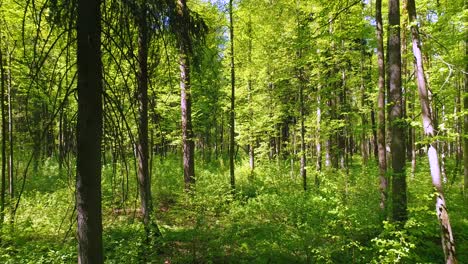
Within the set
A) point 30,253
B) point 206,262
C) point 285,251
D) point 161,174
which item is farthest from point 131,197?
point 285,251

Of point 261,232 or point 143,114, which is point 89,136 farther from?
point 261,232

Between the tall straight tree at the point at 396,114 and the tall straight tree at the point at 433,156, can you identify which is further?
the tall straight tree at the point at 396,114

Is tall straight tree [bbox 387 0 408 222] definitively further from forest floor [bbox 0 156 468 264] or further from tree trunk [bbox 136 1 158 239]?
tree trunk [bbox 136 1 158 239]

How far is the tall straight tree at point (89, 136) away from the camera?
1.75 meters

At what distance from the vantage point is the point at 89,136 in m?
1.79

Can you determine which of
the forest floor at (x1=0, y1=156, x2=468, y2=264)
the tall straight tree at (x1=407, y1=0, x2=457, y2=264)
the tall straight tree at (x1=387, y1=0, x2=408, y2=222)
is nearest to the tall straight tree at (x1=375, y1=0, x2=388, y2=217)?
the forest floor at (x1=0, y1=156, x2=468, y2=264)

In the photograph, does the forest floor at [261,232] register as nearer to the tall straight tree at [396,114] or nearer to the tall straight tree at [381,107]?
the tall straight tree at [396,114]

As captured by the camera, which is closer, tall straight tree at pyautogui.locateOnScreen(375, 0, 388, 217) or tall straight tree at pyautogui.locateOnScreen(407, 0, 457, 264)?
tall straight tree at pyautogui.locateOnScreen(407, 0, 457, 264)

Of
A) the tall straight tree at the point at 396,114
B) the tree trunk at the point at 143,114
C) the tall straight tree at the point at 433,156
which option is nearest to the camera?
the tree trunk at the point at 143,114

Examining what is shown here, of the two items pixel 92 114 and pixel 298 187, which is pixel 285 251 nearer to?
pixel 92 114

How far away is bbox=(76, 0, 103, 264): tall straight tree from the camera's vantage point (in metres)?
1.75

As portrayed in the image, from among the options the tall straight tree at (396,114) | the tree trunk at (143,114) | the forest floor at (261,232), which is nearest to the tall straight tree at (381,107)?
the forest floor at (261,232)

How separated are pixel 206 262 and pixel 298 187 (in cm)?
807

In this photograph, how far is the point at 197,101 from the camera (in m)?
20.3
